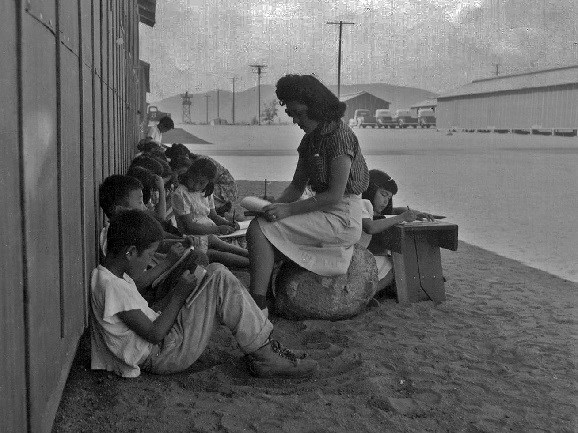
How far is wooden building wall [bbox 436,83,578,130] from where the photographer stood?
145 ft

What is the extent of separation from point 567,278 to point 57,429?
470 cm

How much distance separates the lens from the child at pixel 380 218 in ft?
16.5

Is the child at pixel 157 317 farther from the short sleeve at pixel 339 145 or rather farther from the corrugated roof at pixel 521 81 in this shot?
the corrugated roof at pixel 521 81

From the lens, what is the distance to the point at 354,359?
384 cm

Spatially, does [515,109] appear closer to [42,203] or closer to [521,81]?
[521,81]

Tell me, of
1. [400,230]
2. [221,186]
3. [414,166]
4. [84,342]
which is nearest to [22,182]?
[84,342]

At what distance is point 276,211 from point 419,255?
1450mm

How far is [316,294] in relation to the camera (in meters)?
4.65

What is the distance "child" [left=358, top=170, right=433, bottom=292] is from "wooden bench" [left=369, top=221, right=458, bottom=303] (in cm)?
5

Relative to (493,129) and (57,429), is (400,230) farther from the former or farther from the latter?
(493,129)

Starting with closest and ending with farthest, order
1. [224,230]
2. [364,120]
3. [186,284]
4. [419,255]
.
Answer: [186,284] → [419,255] → [224,230] → [364,120]

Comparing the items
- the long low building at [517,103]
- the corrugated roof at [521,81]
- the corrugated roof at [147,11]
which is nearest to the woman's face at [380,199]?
the corrugated roof at [147,11]

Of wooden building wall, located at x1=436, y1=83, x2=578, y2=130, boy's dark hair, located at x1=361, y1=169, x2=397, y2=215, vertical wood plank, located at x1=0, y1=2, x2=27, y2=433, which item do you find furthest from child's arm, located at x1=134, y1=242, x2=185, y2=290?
wooden building wall, located at x1=436, y1=83, x2=578, y2=130

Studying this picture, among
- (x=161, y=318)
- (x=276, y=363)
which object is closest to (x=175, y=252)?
(x=161, y=318)
